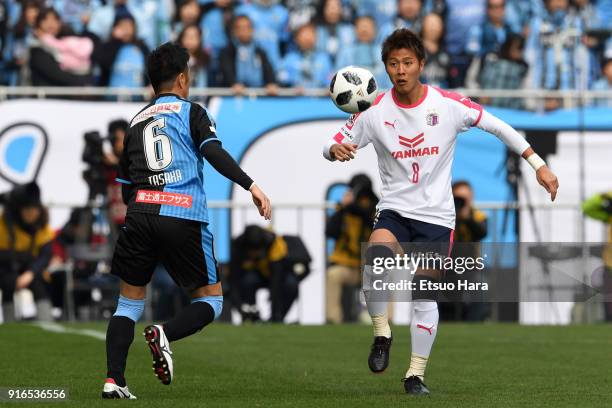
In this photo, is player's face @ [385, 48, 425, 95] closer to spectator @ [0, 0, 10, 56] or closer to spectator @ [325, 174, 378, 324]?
spectator @ [325, 174, 378, 324]

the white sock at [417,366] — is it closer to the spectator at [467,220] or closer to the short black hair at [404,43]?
the short black hair at [404,43]

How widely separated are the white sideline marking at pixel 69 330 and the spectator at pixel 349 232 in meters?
3.49

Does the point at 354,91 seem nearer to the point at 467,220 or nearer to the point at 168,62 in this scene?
the point at 168,62

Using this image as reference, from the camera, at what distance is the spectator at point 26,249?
59.1 ft

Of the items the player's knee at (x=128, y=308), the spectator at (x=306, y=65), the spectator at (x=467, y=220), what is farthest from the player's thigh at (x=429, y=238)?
the spectator at (x=306, y=65)

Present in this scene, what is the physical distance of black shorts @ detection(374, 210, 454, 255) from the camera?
9.12 meters

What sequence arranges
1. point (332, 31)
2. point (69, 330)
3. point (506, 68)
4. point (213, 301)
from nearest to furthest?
point (213, 301) → point (69, 330) → point (506, 68) → point (332, 31)

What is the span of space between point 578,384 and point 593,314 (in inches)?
364

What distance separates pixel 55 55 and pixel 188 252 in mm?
11983

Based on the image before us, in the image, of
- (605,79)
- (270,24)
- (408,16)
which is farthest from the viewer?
(408,16)

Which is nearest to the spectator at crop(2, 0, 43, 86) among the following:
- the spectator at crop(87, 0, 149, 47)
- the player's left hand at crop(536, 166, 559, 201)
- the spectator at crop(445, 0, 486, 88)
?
the spectator at crop(87, 0, 149, 47)

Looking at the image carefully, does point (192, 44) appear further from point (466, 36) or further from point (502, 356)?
point (502, 356)

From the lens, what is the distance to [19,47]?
20375 millimetres

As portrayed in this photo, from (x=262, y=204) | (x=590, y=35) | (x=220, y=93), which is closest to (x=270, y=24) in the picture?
(x=220, y=93)
